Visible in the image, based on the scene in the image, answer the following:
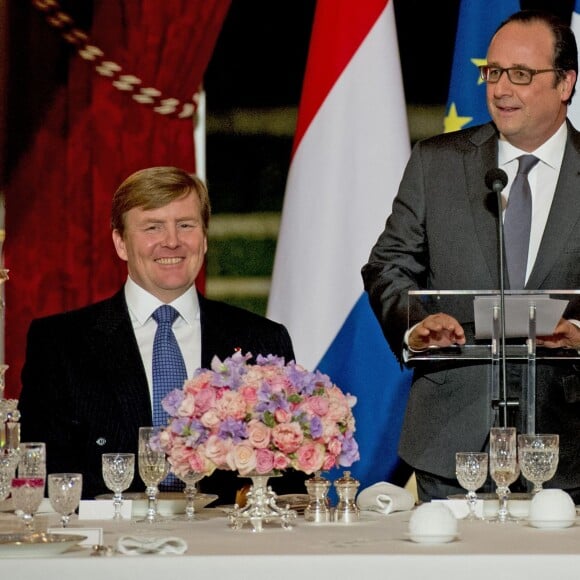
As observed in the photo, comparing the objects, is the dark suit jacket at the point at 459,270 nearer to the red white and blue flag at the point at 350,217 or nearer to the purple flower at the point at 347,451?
the purple flower at the point at 347,451

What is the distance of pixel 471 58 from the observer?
492cm

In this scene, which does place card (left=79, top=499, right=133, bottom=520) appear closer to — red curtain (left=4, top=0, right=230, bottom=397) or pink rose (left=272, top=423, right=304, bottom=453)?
pink rose (left=272, top=423, right=304, bottom=453)

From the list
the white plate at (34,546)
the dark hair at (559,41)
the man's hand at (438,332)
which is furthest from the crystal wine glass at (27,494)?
the dark hair at (559,41)

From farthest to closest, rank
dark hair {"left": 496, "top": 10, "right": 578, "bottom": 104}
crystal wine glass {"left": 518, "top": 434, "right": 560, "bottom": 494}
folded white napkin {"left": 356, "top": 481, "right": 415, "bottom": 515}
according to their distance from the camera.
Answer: dark hair {"left": 496, "top": 10, "right": 578, "bottom": 104} < folded white napkin {"left": 356, "top": 481, "right": 415, "bottom": 515} < crystal wine glass {"left": 518, "top": 434, "right": 560, "bottom": 494}

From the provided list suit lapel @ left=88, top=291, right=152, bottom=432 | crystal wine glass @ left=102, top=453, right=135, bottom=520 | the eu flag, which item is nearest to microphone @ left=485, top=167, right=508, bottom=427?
crystal wine glass @ left=102, top=453, right=135, bottom=520

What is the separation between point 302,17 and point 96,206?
1.14m

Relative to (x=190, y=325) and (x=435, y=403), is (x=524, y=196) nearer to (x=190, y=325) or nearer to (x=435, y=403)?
(x=435, y=403)

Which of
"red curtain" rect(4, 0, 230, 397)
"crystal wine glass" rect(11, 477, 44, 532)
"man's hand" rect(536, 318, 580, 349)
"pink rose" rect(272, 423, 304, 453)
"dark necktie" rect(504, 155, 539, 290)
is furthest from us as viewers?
"red curtain" rect(4, 0, 230, 397)

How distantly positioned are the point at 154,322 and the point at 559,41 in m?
1.40

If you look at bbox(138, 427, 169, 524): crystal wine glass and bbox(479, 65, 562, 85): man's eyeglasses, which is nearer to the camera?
bbox(138, 427, 169, 524): crystal wine glass

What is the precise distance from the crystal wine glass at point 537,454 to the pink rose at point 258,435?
0.60m

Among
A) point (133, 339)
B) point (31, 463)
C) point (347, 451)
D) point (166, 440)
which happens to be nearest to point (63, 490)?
point (31, 463)

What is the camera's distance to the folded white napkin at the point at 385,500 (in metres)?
3.05

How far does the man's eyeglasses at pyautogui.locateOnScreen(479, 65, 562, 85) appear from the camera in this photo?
11.8ft
